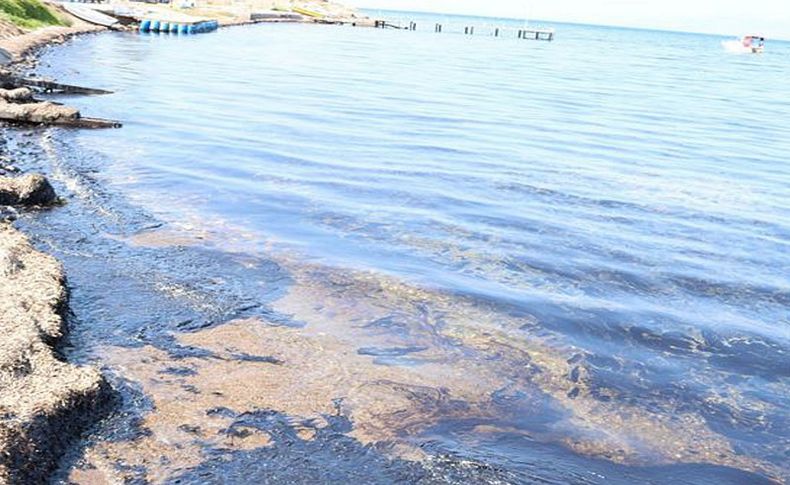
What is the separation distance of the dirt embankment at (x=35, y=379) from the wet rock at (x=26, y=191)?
11.1ft

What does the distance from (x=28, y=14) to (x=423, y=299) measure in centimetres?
4483

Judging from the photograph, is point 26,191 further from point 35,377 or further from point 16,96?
point 16,96

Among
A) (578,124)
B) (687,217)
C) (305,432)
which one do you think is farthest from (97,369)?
(578,124)

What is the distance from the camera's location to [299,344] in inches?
323

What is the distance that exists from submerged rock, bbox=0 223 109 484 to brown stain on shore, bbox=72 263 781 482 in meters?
0.35

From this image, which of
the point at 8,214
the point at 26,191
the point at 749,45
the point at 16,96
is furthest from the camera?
the point at 749,45

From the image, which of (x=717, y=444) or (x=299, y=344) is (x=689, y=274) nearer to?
(x=717, y=444)

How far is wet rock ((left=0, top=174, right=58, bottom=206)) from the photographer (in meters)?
11.6

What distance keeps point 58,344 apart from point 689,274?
8308mm

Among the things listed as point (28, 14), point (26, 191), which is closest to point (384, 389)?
point (26, 191)

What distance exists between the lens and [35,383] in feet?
20.0

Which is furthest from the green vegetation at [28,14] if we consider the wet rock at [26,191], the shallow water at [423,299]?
the wet rock at [26,191]

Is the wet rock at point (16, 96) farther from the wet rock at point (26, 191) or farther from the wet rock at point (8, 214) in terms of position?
the wet rock at point (8, 214)

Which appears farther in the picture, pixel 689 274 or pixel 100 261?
pixel 689 274
